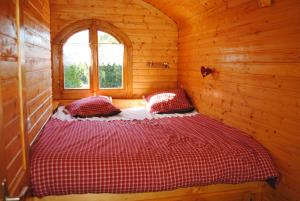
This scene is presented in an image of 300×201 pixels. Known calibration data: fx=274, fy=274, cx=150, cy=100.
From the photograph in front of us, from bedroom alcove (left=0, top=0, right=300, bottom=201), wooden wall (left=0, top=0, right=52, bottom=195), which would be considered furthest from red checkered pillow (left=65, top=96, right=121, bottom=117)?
wooden wall (left=0, top=0, right=52, bottom=195)

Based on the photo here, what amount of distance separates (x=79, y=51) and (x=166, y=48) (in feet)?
4.48

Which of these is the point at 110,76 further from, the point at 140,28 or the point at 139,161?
the point at 139,161

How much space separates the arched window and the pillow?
2.38ft

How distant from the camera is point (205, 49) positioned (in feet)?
11.3

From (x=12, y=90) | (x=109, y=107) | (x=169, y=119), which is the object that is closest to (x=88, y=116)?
(x=109, y=107)

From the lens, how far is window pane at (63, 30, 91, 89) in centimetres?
412

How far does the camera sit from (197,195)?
82.2 inches

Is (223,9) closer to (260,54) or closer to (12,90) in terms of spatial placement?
(260,54)

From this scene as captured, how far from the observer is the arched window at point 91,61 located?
4090 mm

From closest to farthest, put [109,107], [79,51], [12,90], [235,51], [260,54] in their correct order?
[12,90]
[260,54]
[235,51]
[109,107]
[79,51]

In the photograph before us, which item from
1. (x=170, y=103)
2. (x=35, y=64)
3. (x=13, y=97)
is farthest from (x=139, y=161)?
(x=170, y=103)

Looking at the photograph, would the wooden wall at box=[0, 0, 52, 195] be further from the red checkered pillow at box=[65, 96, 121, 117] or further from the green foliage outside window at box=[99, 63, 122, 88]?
the green foliage outside window at box=[99, 63, 122, 88]

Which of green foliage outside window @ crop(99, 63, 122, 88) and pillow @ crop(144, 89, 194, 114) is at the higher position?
green foliage outside window @ crop(99, 63, 122, 88)

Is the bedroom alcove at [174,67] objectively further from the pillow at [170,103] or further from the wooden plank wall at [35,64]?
the pillow at [170,103]
